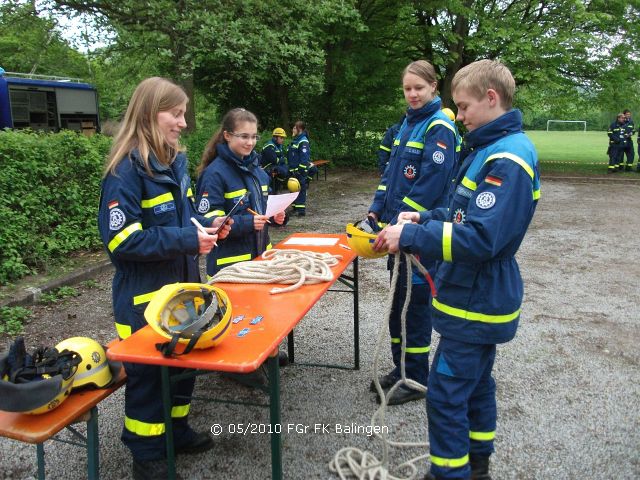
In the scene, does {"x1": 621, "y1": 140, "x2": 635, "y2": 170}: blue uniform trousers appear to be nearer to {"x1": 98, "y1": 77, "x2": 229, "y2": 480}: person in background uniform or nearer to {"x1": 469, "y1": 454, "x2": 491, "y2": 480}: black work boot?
{"x1": 469, "y1": 454, "x2": 491, "y2": 480}: black work boot

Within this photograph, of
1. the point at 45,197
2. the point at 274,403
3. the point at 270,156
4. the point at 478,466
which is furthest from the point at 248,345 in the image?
the point at 270,156

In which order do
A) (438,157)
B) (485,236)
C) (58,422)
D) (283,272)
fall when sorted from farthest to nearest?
1. (438,157)
2. (283,272)
3. (58,422)
4. (485,236)

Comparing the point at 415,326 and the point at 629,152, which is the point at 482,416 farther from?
the point at 629,152

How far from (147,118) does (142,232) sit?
1.81 feet

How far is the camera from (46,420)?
220 cm

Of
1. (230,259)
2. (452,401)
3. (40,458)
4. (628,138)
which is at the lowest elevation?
(40,458)

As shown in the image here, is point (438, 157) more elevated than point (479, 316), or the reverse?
point (438, 157)

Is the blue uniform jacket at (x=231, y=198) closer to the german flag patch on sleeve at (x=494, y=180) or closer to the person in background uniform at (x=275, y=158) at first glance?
the german flag patch on sleeve at (x=494, y=180)

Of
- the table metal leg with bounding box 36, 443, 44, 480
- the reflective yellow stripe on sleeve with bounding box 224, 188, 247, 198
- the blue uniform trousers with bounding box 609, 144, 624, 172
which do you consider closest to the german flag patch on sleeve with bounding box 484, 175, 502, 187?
the reflective yellow stripe on sleeve with bounding box 224, 188, 247, 198

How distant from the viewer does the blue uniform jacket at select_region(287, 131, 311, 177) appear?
1077 centimetres

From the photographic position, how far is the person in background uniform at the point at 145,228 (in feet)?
7.89

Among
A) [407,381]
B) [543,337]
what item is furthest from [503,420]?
[543,337]

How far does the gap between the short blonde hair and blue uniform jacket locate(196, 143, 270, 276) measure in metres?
1.68

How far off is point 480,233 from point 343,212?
28.9 feet
